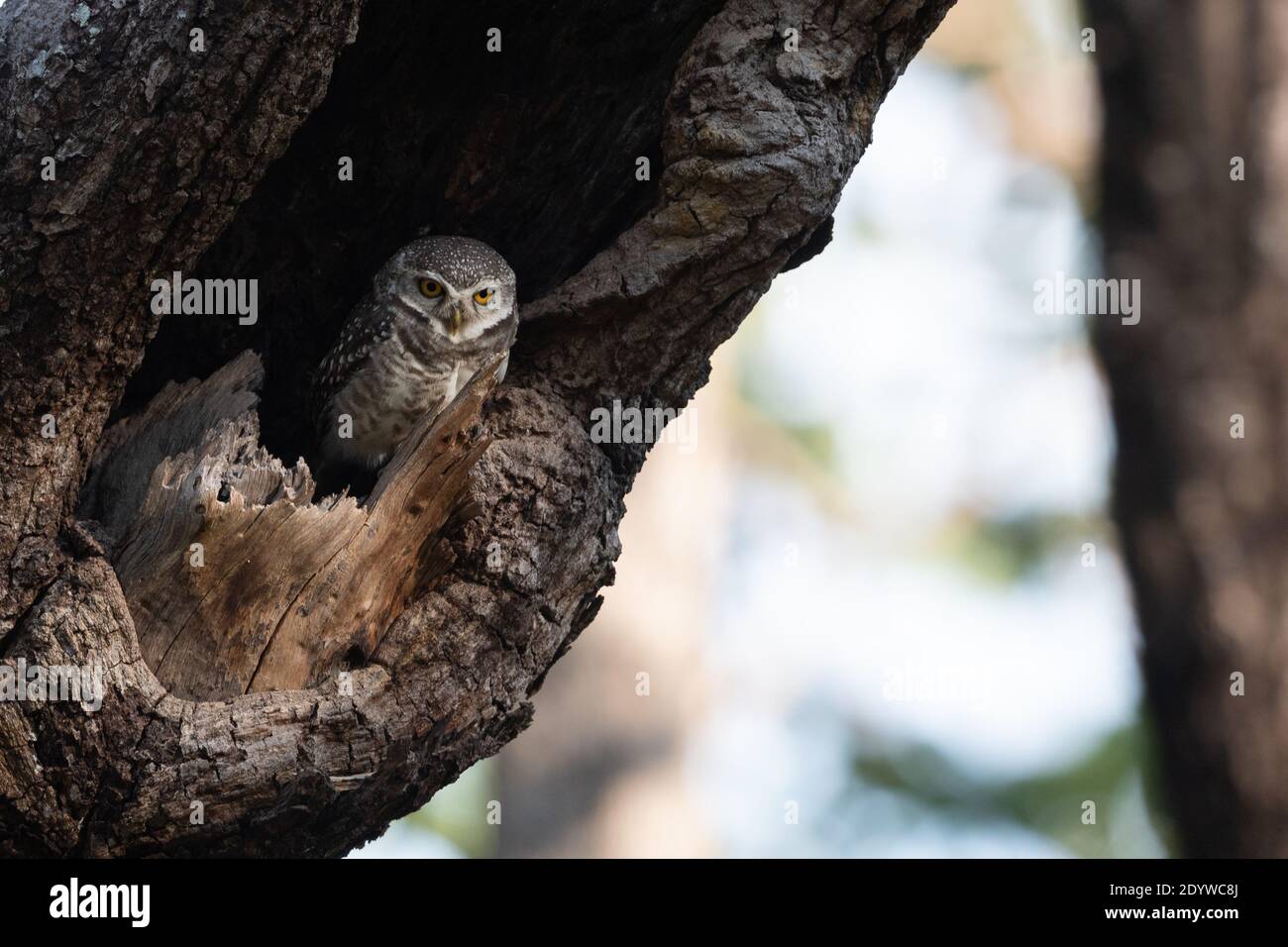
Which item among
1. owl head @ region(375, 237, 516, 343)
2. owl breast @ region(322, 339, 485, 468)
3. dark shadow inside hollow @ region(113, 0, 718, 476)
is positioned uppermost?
dark shadow inside hollow @ region(113, 0, 718, 476)

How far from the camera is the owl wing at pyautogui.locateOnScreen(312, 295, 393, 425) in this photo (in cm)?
489

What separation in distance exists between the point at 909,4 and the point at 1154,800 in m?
2.50

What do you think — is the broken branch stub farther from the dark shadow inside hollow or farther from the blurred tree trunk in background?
the blurred tree trunk in background

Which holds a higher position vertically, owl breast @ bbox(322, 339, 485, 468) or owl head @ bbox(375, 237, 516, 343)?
owl head @ bbox(375, 237, 516, 343)

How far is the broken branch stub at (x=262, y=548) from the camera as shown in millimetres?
3379

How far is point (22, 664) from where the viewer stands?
3.08 meters

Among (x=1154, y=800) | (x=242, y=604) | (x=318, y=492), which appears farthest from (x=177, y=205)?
(x=1154, y=800)

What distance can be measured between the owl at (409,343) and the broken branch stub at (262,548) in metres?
1.10

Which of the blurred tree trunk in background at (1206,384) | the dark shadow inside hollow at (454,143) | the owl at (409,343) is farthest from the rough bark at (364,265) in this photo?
the blurred tree trunk in background at (1206,384)

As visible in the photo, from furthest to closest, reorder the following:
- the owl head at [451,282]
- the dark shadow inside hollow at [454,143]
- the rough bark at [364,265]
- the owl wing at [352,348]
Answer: the owl wing at [352,348] → the owl head at [451,282] → the dark shadow inside hollow at [454,143] → the rough bark at [364,265]

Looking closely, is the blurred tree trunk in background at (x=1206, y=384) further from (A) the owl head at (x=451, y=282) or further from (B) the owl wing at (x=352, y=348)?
(B) the owl wing at (x=352, y=348)

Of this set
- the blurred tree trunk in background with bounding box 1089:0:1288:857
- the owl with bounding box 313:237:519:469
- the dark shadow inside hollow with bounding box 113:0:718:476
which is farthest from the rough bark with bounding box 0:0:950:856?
the blurred tree trunk in background with bounding box 1089:0:1288:857

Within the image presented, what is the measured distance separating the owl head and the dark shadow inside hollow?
166mm

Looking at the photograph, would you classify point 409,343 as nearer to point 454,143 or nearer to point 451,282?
point 451,282
